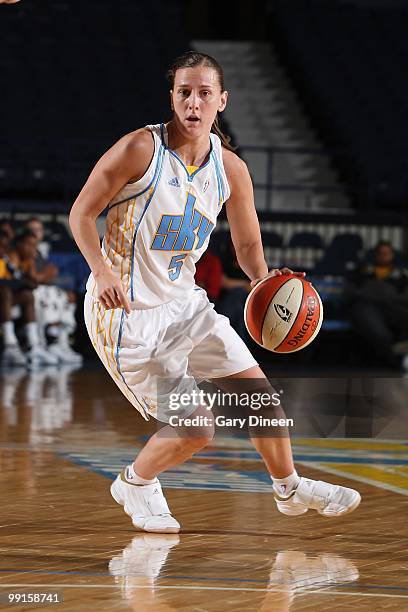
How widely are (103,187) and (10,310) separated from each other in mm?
7420

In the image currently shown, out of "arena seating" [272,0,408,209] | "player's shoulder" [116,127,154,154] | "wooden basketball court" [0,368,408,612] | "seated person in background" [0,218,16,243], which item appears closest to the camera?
"wooden basketball court" [0,368,408,612]

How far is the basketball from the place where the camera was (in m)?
4.21

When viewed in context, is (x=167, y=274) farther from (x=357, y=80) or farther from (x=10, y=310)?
(x=357, y=80)

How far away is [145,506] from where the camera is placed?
4262 millimetres

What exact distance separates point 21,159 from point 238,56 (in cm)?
599

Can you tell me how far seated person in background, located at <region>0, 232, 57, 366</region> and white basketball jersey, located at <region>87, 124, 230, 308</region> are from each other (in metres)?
7.18

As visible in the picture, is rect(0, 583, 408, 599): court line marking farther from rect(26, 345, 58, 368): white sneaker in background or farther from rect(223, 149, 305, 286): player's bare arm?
rect(26, 345, 58, 368): white sneaker in background

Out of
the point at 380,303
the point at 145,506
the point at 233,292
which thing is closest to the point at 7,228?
the point at 233,292

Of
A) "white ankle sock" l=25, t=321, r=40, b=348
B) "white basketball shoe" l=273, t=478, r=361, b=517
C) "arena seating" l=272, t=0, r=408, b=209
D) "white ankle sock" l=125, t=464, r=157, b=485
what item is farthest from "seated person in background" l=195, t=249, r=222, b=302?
"white basketball shoe" l=273, t=478, r=361, b=517

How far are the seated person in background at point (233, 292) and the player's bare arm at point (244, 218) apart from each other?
6945 millimetres

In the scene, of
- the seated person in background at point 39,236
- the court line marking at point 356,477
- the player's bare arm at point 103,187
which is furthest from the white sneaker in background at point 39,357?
the player's bare arm at point 103,187

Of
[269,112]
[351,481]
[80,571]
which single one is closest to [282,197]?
[269,112]

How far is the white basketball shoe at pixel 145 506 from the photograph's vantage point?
4184 millimetres

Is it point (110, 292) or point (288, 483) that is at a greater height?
point (110, 292)
